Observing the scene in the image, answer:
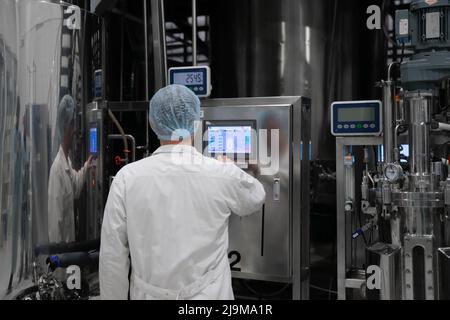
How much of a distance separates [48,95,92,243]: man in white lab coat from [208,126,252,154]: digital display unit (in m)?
0.74

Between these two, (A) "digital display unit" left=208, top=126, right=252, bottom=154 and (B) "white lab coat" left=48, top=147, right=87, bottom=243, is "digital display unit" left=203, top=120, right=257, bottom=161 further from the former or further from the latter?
(B) "white lab coat" left=48, top=147, right=87, bottom=243

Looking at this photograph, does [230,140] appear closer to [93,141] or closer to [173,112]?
[93,141]

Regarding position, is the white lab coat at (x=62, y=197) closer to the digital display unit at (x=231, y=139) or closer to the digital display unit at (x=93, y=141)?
the digital display unit at (x=93, y=141)

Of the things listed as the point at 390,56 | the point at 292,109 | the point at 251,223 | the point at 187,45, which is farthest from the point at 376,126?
the point at 187,45

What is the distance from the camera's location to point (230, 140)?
102 inches

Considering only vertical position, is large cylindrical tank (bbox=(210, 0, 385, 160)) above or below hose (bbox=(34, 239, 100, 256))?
above

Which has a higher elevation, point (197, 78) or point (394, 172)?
point (197, 78)

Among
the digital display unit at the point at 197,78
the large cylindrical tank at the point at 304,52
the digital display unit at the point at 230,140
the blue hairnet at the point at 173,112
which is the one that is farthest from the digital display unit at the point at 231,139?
the blue hairnet at the point at 173,112

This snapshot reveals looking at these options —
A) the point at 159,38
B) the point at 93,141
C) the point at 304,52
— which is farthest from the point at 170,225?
the point at 304,52

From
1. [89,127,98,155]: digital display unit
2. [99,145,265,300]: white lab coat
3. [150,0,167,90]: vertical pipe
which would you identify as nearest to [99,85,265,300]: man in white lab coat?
[99,145,265,300]: white lab coat

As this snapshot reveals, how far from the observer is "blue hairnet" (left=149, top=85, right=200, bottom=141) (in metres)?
1.66

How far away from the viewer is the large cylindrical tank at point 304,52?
3.14 metres

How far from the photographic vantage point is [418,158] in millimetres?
2115

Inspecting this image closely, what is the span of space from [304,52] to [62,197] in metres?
1.74
